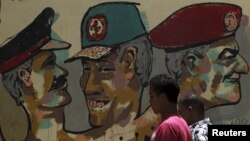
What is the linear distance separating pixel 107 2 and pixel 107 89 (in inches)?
46.4

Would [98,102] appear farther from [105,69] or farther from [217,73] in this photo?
[217,73]

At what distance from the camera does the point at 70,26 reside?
23.2ft

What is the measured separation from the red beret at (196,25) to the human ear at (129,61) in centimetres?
30

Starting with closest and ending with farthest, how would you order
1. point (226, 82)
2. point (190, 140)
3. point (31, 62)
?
point (190, 140) → point (226, 82) → point (31, 62)

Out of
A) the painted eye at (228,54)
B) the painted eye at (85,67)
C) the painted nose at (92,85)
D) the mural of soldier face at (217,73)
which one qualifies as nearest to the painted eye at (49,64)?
the painted eye at (85,67)

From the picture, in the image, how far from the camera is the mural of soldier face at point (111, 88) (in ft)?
22.4

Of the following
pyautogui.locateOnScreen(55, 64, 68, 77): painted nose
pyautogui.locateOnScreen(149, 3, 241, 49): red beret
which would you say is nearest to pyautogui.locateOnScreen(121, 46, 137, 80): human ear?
pyautogui.locateOnScreen(149, 3, 241, 49): red beret

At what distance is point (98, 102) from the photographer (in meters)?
6.87

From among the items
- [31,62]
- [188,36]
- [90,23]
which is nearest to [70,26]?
[90,23]

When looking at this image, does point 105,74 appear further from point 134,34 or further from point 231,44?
point 231,44

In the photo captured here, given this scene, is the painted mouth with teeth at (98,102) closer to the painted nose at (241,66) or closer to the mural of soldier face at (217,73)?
the mural of soldier face at (217,73)

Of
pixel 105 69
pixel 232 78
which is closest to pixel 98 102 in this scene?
pixel 105 69

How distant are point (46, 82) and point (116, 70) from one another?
3.12ft

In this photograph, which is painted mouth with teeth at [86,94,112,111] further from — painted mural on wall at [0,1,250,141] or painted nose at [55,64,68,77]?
painted nose at [55,64,68,77]
